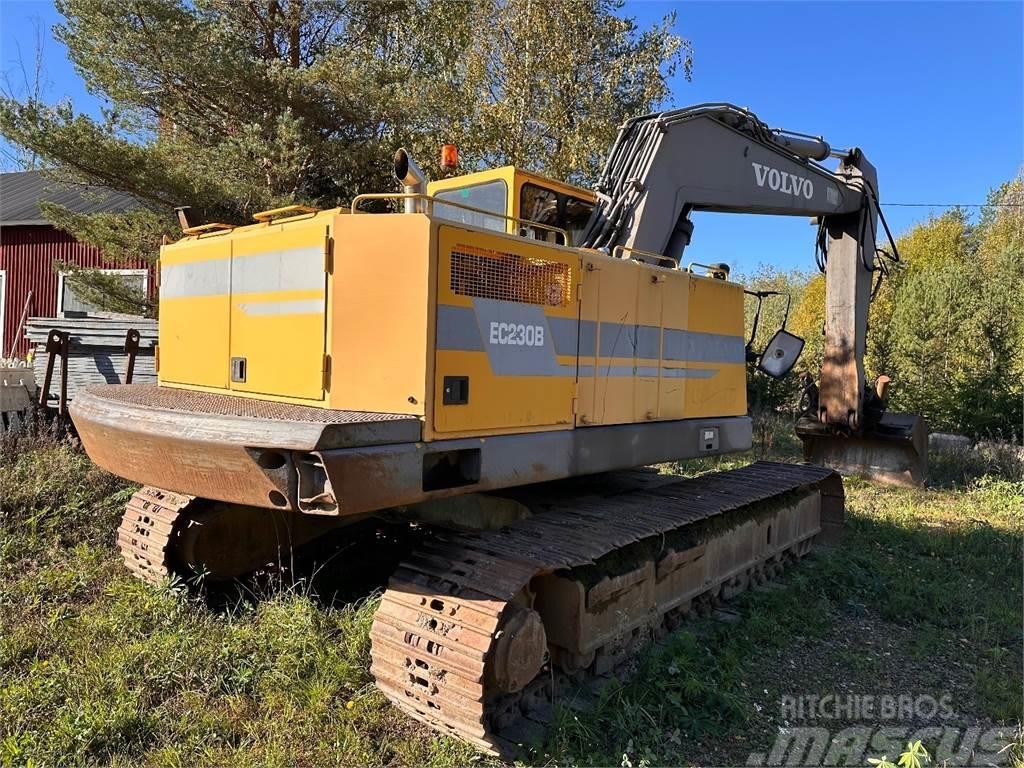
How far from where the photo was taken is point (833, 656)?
4586mm

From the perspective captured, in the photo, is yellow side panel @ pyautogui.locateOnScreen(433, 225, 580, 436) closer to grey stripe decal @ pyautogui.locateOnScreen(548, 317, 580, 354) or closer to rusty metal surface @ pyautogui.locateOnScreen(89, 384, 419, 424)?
grey stripe decal @ pyautogui.locateOnScreen(548, 317, 580, 354)

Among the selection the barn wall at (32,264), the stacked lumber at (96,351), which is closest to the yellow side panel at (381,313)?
the stacked lumber at (96,351)

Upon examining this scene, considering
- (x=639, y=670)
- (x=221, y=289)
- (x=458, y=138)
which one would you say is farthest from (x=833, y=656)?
(x=458, y=138)

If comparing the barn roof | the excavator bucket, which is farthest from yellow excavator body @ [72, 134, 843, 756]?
the barn roof

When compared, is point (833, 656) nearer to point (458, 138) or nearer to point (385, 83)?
point (385, 83)

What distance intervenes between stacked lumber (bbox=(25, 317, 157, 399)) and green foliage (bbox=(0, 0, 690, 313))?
9.12ft

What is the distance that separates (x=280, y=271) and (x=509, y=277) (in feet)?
3.64

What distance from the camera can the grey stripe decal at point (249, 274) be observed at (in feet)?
11.7

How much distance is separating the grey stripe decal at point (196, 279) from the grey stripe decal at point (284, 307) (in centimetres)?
26

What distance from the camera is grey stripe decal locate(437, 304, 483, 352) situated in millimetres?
3387

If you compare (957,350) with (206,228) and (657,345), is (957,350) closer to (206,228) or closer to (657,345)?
(657,345)

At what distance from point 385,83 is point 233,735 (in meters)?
8.90

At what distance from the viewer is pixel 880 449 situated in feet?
30.7

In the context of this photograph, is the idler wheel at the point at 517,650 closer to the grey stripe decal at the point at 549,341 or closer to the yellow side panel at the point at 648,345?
the grey stripe decal at the point at 549,341
